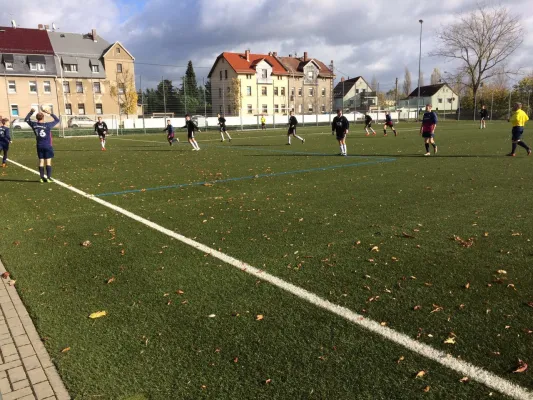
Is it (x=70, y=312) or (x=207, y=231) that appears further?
(x=207, y=231)

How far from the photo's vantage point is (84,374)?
120 inches

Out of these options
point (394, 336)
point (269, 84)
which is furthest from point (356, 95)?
point (394, 336)

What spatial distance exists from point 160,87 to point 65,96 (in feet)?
58.9

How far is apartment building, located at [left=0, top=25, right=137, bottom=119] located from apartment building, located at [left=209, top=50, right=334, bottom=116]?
15.8 m

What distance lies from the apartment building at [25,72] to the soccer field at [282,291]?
58118mm

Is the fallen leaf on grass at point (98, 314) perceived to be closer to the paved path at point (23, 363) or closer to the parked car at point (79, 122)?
the paved path at point (23, 363)

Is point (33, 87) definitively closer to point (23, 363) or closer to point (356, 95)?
point (356, 95)

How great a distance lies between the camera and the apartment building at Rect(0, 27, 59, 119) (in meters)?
57.1

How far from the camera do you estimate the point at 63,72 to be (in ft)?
200

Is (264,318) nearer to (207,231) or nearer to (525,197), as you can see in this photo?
(207,231)

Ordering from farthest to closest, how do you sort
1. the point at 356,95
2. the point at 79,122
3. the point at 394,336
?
the point at 356,95, the point at 79,122, the point at 394,336

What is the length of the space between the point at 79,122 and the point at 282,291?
163ft

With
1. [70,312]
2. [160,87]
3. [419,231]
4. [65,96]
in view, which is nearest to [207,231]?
[70,312]

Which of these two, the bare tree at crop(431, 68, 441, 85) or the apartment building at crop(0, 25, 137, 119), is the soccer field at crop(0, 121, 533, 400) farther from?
the bare tree at crop(431, 68, 441, 85)
